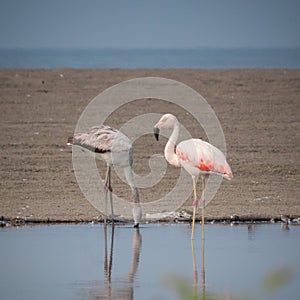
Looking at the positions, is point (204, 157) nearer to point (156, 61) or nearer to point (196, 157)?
point (196, 157)

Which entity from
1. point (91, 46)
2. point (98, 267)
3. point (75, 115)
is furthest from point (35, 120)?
point (91, 46)

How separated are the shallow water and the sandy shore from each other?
2.52 ft

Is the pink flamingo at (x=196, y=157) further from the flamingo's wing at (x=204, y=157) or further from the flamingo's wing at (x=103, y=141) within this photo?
the flamingo's wing at (x=103, y=141)

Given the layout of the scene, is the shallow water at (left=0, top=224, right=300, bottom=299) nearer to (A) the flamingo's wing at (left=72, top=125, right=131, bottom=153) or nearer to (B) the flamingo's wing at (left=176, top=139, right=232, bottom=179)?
(B) the flamingo's wing at (left=176, top=139, right=232, bottom=179)

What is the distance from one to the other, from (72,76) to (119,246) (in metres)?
14.0

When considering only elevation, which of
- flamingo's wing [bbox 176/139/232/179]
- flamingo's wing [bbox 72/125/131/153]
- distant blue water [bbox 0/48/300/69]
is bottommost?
flamingo's wing [bbox 176/139/232/179]

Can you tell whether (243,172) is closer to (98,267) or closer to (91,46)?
(98,267)

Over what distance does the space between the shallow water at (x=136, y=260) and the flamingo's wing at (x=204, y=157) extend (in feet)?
2.25

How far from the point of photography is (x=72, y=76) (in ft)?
77.6

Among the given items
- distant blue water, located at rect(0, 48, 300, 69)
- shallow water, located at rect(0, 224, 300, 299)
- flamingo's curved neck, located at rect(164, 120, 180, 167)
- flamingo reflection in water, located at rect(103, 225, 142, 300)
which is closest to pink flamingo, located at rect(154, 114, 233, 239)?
flamingo's curved neck, located at rect(164, 120, 180, 167)

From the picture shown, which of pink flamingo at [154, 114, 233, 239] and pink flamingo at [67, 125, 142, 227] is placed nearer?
pink flamingo at [154, 114, 233, 239]

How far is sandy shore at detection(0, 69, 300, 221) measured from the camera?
1229 centimetres

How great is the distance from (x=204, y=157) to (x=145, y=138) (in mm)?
5406

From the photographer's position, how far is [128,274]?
347 inches
